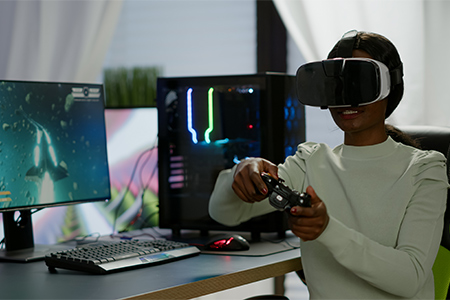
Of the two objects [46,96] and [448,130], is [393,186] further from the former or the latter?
[46,96]

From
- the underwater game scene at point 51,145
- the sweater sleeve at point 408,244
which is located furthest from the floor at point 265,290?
the sweater sleeve at point 408,244

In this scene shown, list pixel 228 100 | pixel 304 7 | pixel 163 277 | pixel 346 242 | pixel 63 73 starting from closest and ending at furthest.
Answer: pixel 346 242, pixel 163 277, pixel 228 100, pixel 304 7, pixel 63 73

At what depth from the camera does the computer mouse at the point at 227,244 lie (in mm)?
1556

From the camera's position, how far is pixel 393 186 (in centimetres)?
132

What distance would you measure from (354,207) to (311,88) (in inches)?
11.6

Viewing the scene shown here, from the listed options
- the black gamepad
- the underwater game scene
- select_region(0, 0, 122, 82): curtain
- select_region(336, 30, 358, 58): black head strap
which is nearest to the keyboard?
the underwater game scene

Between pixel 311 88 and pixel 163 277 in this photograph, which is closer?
pixel 163 277

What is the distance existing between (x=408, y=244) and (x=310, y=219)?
274mm

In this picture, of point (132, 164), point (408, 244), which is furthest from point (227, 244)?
point (132, 164)

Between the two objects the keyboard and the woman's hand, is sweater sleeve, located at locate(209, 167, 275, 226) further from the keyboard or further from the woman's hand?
the woman's hand

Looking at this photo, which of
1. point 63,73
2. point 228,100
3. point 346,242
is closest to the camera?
point 346,242

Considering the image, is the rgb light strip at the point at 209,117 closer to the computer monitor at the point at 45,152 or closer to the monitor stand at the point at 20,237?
the computer monitor at the point at 45,152

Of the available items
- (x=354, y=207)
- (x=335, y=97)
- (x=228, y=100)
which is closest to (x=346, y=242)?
(x=354, y=207)

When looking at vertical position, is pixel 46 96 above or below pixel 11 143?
above
